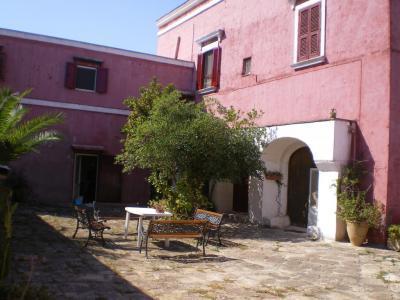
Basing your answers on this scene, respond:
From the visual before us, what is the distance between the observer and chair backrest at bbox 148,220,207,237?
9117 mm

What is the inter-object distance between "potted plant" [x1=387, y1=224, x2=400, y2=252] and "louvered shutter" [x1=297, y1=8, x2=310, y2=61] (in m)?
5.53

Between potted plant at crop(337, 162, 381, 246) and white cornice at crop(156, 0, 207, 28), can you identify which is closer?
potted plant at crop(337, 162, 381, 246)

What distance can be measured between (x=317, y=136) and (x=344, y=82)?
5.41 ft

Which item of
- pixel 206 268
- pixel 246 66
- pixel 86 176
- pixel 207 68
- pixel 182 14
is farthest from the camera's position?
pixel 182 14

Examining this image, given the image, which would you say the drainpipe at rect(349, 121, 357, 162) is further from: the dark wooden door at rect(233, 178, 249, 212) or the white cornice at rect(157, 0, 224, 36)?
the white cornice at rect(157, 0, 224, 36)

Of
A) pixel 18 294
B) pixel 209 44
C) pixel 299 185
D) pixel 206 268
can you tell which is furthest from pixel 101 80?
pixel 18 294

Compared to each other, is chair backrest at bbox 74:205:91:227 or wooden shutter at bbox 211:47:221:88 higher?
wooden shutter at bbox 211:47:221:88

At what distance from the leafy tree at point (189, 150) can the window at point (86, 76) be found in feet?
18.1

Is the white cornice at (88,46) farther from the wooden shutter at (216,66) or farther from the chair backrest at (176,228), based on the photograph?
the chair backrest at (176,228)

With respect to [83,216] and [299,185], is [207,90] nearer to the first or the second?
[299,185]

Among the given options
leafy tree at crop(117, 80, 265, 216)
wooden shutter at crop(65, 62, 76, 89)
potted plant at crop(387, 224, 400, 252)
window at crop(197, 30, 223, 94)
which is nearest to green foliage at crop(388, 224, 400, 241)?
potted plant at crop(387, 224, 400, 252)

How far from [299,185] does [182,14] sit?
1054 cm

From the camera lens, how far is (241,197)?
17.1m

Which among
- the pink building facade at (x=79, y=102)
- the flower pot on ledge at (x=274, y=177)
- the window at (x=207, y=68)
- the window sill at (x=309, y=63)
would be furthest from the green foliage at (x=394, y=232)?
the pink building facade at (x=79, y=102)
